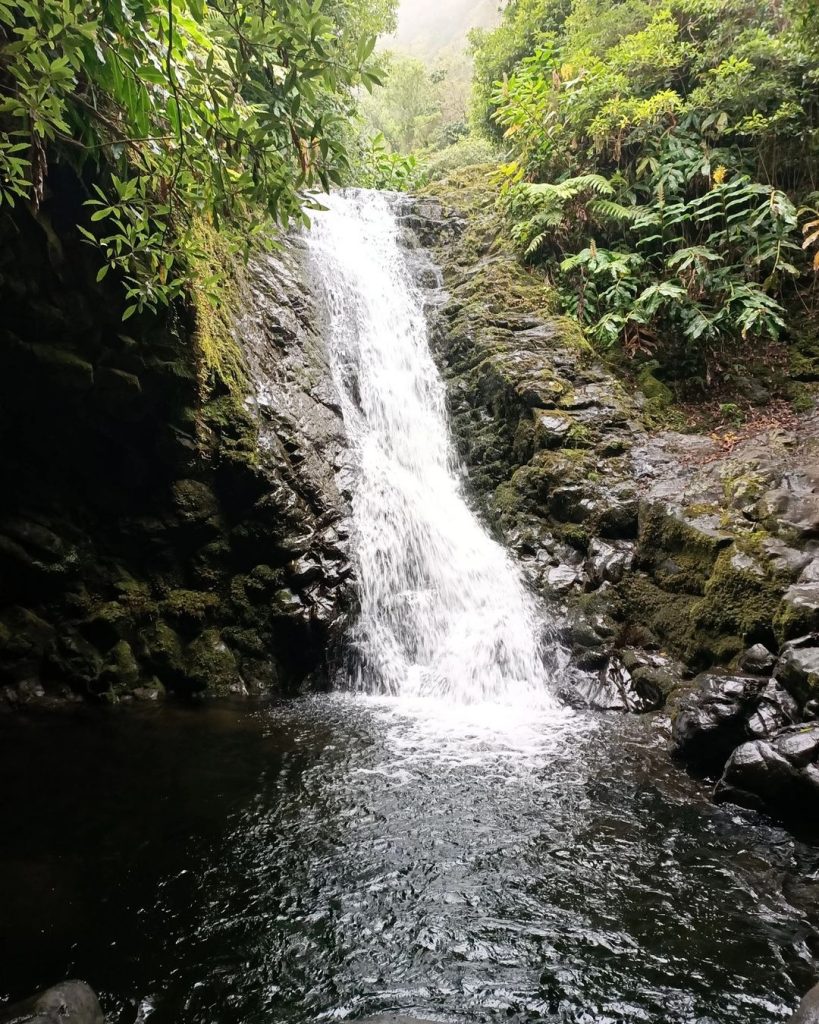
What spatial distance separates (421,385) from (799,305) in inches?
215

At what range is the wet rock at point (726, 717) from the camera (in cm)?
402

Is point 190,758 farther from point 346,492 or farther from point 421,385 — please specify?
point 421,385

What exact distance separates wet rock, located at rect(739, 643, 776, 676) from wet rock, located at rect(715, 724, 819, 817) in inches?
30.5

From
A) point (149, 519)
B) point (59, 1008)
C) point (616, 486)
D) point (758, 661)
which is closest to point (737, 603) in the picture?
point (758, 661)

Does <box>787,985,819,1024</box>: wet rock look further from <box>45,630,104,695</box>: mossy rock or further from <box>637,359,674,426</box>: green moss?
<box>637,359,674,426</box>: green moss

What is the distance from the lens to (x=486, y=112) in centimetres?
1322

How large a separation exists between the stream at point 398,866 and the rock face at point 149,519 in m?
0.71

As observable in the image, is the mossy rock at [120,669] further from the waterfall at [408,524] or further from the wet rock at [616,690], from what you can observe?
the wet rock at [616,690]

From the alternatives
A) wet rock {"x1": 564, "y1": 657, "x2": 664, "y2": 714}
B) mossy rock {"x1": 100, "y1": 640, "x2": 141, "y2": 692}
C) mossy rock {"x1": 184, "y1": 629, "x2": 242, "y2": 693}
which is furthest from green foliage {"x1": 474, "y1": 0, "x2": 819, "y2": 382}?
mossy rock {"x1": 100, "y1": 640, "x2": 141, "y2": 692}

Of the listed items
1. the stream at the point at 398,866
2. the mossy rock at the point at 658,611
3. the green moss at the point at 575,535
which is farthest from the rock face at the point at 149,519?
the mossy rock at the point at 658,611

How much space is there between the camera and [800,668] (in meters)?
3.97

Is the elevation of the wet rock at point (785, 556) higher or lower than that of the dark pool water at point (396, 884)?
higher

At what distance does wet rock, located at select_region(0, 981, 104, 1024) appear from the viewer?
200 cm

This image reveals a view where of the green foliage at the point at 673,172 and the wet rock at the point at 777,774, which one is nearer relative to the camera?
the wet rock at the point at 777,774
